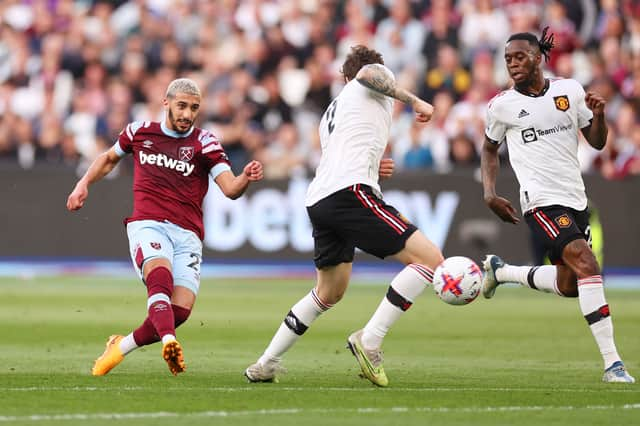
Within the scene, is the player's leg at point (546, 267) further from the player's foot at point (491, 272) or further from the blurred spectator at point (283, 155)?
the blurred spectator at point (283, 155)

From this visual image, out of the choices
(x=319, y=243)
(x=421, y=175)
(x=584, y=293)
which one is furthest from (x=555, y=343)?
(x=421, y=175)

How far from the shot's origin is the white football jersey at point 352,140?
9.73m

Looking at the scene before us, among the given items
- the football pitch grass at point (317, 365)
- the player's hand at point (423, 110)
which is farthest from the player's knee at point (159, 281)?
the player's hand at point (423, 110)

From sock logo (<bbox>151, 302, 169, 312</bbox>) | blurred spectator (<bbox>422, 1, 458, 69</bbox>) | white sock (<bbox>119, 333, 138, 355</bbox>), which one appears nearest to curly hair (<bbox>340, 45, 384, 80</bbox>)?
sock logo (<bbox>151, 302, 169, 312</bbox>)

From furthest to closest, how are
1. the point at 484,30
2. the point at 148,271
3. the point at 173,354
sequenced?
1. the point at 484,30
2. the point at 148,271
3. the point at 173,354

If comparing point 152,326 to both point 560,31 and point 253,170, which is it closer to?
point 253,170

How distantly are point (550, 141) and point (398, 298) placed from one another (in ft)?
5.92

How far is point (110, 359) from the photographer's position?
10.1m

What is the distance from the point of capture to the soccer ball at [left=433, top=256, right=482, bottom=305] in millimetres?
9523

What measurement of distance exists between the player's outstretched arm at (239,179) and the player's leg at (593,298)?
91.0 inches

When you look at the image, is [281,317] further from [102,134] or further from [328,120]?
[102,134]

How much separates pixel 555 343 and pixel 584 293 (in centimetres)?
340

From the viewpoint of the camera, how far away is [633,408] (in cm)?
830

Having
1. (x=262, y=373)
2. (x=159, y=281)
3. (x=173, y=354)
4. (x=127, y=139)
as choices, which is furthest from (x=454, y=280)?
(x=127, y=139)
